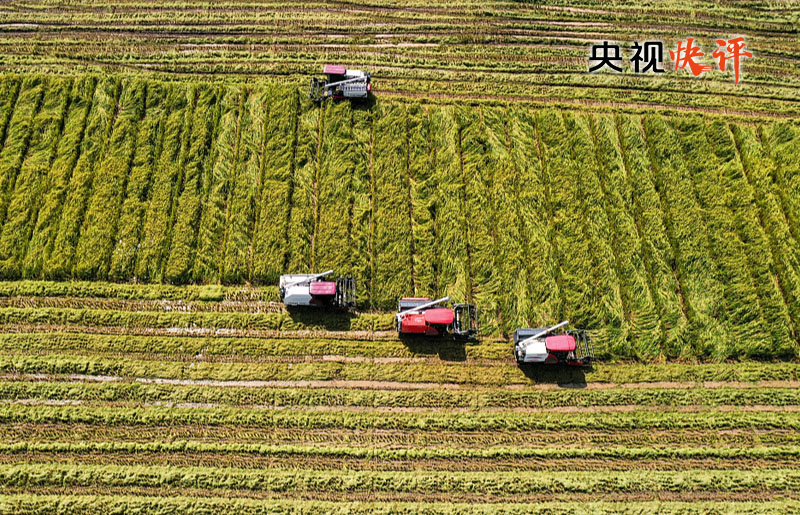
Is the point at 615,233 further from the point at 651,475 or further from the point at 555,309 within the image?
the point at 651,475

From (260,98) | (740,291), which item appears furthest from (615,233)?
(260,98)

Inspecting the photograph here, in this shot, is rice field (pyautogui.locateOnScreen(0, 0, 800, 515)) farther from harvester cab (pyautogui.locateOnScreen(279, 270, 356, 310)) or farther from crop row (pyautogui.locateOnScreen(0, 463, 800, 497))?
harvester cab (pyautogui.locateOnScreen(279, 270, 356, 310))

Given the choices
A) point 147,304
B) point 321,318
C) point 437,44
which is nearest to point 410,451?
point 321,318

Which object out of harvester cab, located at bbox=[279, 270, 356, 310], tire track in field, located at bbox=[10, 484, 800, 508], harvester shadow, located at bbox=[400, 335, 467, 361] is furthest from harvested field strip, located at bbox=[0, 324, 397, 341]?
tire track in field, located at bbox=[10, 484, 800, 508]

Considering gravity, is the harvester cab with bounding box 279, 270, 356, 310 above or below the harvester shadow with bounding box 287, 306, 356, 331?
above

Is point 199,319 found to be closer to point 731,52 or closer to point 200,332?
point 200,332

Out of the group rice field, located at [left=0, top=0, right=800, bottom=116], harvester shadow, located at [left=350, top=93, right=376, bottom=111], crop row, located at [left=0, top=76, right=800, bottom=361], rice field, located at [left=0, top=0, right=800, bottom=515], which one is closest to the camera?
rice field, located at [left=0, top=0, right=800, bottom=515]
